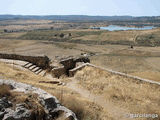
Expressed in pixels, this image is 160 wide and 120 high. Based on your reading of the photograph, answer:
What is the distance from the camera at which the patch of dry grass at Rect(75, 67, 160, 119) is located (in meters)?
7.59

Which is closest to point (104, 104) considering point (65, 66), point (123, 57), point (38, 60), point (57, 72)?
point (57, 72)

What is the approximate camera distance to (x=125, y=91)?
8.97 m

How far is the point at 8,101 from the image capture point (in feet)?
15.4

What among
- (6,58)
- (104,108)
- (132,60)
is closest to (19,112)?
(104,108)

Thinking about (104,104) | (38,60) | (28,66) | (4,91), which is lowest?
(104,104)

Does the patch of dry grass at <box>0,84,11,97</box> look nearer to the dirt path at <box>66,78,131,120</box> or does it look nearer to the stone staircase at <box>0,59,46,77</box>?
the dirt path at <box>66,78,131,120</box>

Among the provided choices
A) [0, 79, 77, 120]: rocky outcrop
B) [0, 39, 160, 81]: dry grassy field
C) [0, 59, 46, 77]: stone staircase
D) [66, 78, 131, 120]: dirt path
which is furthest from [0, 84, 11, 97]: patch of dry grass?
[0, 39, 160, 81]: dry grassy field

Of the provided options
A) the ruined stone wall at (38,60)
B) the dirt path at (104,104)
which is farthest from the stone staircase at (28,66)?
the dirt path at (104,104)

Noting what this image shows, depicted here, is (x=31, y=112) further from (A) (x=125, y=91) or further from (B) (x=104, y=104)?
(A) (x=125, y=91)

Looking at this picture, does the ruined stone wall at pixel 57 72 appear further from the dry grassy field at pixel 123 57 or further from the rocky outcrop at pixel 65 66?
the dry grassy field at pixel 123 57

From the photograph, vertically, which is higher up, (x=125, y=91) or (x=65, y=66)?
(x=125, y=91)

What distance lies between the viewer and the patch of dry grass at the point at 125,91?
759cm

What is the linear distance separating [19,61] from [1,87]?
9891 mm

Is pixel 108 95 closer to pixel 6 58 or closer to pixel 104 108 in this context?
pixel 104 108
